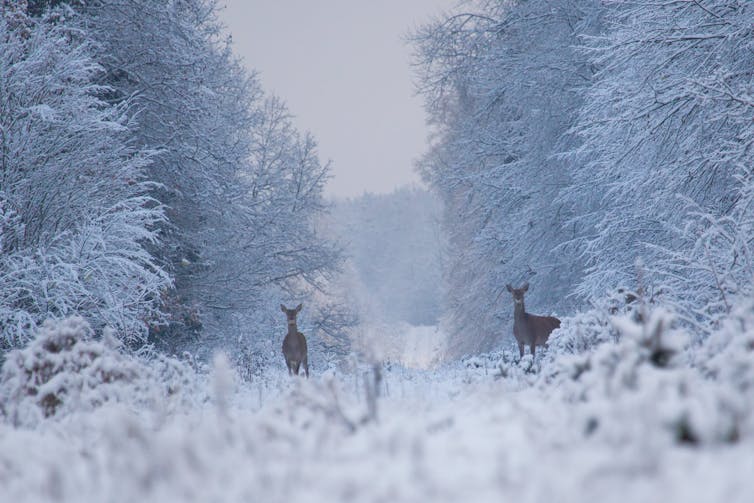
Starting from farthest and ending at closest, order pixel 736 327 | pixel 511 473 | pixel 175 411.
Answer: pixel 175 411 → pixel 736 327 → pixel 511 473

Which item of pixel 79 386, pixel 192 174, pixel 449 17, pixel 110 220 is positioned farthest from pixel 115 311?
pixel 449 17

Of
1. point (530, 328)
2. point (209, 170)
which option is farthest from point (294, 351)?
point (209, 170)

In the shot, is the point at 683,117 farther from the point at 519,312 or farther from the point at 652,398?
the point at 652,398

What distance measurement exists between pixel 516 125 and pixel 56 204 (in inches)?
446

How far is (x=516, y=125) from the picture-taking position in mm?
16562

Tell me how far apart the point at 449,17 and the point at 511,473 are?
16277mm

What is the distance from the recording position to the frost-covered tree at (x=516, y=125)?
Answer: 14.1 metres

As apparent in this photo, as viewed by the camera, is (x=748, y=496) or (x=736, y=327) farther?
(x=736, y=327)

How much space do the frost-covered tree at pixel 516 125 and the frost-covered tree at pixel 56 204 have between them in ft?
27.0

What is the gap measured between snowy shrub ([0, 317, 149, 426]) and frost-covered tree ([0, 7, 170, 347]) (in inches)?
96.7

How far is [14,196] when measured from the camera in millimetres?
8586

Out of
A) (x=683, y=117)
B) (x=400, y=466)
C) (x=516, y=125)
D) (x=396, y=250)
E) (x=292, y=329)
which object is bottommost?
(x=400, y=466)

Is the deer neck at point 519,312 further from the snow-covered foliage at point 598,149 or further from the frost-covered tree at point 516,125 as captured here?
the frost-covered tree at point 516,125

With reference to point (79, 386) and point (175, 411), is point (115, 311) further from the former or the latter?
point (175, 411)
